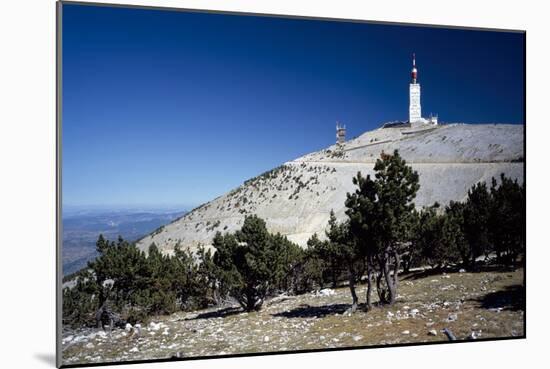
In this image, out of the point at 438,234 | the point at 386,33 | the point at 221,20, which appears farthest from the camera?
the point at 438,234

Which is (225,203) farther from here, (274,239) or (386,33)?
(386,33)

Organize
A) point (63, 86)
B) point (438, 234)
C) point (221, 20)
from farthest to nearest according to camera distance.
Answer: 1. point (438, 234)
2. point (221, 20)
3. point (63, 86)

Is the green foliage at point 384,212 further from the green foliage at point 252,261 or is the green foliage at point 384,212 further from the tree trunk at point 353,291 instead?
the green foliage at point 252,261

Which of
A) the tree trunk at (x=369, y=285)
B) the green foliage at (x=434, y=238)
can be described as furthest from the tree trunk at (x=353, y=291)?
the green foliage at (x=434, y=238)

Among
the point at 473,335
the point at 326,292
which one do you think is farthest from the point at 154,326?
the point at 473,335

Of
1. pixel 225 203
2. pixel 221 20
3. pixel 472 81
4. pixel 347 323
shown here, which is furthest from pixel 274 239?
pixel 472 81

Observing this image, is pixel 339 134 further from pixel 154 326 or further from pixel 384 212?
pixel 154 326
